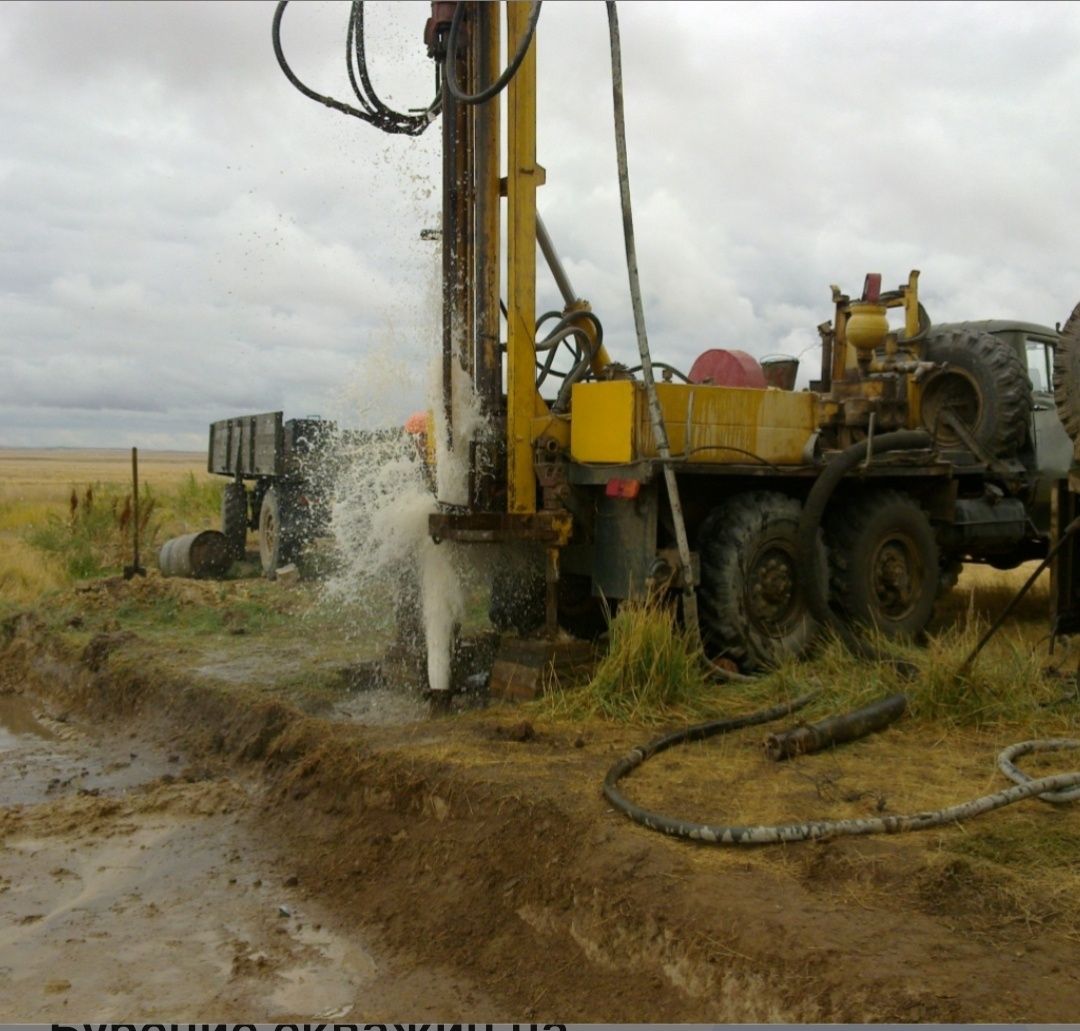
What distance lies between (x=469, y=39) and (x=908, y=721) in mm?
4512

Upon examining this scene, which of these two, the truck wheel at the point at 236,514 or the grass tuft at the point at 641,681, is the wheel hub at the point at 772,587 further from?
the truck wheel at the point at 236,514

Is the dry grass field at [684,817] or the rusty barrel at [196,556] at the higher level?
the rusty barrel at [196,556]

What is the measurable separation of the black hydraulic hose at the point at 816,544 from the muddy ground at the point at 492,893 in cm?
168

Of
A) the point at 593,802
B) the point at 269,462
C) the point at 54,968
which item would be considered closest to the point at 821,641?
the point at 593,802

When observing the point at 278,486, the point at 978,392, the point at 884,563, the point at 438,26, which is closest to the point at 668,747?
the point at 884,563

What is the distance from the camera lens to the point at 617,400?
6.85m

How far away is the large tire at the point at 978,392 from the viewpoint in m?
9.23

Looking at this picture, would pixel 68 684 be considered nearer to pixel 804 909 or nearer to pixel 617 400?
pixel 617 400

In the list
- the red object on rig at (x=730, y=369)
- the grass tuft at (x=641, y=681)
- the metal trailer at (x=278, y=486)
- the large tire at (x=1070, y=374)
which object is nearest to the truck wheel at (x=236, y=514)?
the metal trailer at (x=278, y=486)

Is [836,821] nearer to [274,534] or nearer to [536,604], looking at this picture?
[536,604]

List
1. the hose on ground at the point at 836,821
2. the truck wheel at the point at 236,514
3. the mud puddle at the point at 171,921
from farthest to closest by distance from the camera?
1. the truck wheel at the point at 236,514
2. the hose on ground at the point at 836,821
3. the mud puddle at the point at 171,921

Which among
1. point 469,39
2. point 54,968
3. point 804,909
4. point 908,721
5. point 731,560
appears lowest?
point 54,968

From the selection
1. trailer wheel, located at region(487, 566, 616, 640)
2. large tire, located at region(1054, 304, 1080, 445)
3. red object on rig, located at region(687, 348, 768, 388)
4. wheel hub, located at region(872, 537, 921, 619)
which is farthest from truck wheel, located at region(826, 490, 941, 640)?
large tire, located at region(1054, 304, 1080, 445)

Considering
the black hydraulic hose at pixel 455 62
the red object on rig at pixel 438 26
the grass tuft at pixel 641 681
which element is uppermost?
the red object on rig at pixel 438 26
